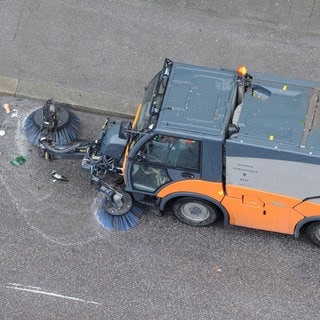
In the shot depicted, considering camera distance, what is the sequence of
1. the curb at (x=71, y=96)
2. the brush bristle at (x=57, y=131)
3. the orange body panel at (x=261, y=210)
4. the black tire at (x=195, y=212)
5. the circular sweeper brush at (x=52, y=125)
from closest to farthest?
the orange body panel at (x=261, y=210), the black tire at (x=195, y=212), the circular sweeper brush at (x=52, y=125), the brush bristle at (x=57, y=131), the curb at (x=71, y=96)

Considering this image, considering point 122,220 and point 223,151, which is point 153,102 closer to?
point 223,151

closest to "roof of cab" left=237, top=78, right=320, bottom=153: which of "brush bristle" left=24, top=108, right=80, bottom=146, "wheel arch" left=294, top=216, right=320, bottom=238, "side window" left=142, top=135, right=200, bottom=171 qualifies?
"side window" left=142, top=135, right=200, bottom=171

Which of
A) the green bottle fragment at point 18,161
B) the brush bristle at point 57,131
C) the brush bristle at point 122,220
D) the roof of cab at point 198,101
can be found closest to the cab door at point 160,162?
the roof of cab at point 198,101

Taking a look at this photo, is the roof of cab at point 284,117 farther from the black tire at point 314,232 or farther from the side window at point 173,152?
the black tire at point 314,232

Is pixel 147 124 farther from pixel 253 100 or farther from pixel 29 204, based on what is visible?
pixel 29 204

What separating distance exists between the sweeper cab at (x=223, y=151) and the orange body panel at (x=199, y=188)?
0.01m

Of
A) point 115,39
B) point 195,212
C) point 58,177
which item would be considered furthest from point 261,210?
point 115,39

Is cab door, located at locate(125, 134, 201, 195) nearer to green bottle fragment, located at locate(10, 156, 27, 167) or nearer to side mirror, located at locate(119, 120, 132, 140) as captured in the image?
side mirror, located at locate(119, 120, 132, 140)

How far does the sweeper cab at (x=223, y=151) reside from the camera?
6.48 meters

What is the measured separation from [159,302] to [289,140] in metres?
2.60

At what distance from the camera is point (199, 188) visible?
7.12m

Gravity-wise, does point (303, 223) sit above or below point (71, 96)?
below

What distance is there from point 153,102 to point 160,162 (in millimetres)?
715

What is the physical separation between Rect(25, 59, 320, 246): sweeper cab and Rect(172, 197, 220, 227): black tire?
1cm
